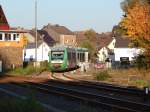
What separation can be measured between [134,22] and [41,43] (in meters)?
74.8

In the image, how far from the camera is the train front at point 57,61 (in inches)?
2212

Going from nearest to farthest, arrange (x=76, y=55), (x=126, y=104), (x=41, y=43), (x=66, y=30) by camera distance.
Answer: (x=126, y=104) < (x=76, y=55) < (x=41, y=43) < (x=66, y=30)

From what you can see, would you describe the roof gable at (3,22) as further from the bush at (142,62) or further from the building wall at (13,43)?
the bush at (142,62)

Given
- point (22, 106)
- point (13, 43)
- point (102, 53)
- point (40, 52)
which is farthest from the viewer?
point (102, 53)

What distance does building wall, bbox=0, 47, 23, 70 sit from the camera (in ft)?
224

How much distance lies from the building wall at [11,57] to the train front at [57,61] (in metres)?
10.8

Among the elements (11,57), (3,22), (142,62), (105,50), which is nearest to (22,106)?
(142,62)

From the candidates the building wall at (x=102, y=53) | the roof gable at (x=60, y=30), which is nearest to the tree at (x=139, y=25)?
the building wall at (x=102, y=53)

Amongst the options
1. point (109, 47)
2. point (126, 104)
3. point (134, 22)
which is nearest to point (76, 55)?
point (134, 22)

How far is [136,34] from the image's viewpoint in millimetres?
50375

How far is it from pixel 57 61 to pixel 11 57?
14.3 meters

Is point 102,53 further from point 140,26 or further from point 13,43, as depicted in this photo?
point 140,26

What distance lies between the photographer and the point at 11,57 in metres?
69.5

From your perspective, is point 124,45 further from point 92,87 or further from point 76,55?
point 92,87
